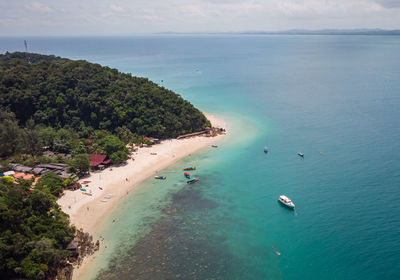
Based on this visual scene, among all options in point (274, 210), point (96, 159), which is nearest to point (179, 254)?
point (274, 210)

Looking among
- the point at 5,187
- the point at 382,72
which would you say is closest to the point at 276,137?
the point at 5,187


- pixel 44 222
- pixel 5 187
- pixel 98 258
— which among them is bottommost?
pixel 98 258

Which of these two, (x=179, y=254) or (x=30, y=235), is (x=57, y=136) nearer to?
(x=30, y=235)

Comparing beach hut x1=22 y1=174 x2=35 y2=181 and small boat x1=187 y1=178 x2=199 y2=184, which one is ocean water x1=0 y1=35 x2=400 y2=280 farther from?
beach hut x1=22 y1=174 x2=35 y2=181

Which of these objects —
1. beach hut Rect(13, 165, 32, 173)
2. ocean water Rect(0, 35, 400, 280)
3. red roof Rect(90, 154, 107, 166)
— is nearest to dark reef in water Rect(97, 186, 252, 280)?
ocean water Rect(0, 35, 400, 280)

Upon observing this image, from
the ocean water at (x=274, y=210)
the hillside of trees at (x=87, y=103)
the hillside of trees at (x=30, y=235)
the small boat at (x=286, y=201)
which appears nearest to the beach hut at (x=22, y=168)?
the hillside of trees at (x=30, y=235)

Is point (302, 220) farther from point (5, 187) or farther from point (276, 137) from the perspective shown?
point (5, 187)
